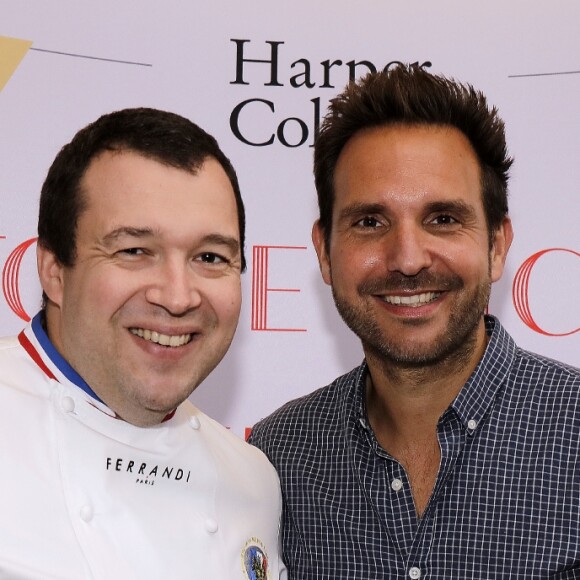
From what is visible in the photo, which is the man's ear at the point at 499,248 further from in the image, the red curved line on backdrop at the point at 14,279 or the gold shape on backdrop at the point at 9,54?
the gold shape on backdrop at the point at 9,54

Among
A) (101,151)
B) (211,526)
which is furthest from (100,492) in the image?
(101,151)

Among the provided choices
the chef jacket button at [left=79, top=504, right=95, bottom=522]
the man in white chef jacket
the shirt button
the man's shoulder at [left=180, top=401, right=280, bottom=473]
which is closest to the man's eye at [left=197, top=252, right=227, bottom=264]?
the man in white chef jacket

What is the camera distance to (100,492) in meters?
1.63

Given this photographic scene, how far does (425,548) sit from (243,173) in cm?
121

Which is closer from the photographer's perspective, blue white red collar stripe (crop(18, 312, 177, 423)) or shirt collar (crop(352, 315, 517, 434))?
blue white red collar stripe (crop(18, 312, 177, 423))

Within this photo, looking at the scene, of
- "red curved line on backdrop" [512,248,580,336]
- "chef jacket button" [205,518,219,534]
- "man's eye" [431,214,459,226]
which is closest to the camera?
"chef jacket button" [205,518,219,534]

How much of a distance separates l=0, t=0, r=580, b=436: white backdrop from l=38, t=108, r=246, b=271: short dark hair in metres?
0.89

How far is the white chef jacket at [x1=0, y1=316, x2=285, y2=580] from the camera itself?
4.98 feet

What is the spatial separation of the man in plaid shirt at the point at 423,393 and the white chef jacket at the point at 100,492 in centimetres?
24

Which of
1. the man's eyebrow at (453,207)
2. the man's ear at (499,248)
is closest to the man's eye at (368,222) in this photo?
the man's eyebrow at (453,207)

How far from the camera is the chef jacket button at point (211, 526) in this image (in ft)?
5.78

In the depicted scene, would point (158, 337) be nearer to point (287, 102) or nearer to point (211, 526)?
point (211, 526)

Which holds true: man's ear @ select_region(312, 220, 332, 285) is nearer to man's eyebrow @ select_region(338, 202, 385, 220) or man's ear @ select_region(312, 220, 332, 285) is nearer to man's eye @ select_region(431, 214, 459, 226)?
man's eyebrow @ select_region(338, 202, 385, 220)

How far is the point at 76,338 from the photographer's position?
166 cm
